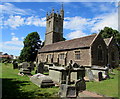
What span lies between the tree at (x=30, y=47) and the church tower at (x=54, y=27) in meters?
4.97

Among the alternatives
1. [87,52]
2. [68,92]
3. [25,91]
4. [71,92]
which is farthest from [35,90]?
[87,52]

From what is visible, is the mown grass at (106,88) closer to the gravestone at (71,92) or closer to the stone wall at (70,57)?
the gravestone at (71,92)

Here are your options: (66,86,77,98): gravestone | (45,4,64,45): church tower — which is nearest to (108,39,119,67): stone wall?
(66,86,77,98): gravestone

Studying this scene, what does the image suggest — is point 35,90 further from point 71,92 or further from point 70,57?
point 70,57

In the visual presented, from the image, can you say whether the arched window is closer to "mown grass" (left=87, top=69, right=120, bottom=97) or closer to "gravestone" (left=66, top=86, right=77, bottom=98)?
"mown grass" (left=87, top=69, right=120, bottom=97)

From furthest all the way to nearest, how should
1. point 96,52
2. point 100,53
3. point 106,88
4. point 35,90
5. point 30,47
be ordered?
1. point 30,47
2. point 100,53
3. point 96,52
4. point 106,88
5. point 35,90

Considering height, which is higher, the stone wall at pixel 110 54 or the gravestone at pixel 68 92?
the stone wall at pixel 110 54

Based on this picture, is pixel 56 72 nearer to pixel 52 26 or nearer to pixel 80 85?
pixel 80 85

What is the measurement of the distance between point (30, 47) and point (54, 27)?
38.5 feet

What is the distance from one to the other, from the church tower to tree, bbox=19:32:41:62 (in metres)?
4.97

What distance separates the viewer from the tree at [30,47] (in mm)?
43094

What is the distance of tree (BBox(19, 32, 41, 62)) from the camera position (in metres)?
43.1

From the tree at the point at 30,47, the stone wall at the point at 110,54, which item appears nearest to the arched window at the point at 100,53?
the stone wall at the point at 110,54

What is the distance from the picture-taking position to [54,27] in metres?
42.2
